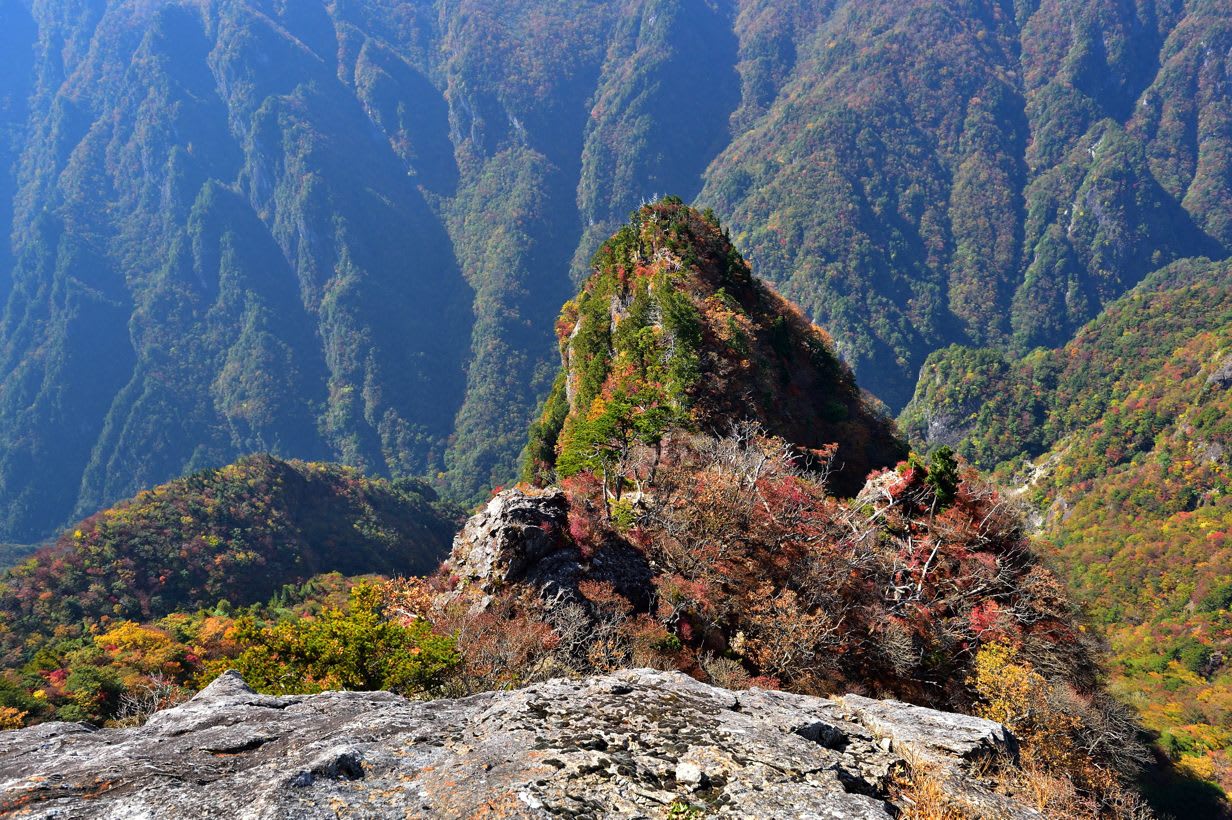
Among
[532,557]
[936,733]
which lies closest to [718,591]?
[532,557]

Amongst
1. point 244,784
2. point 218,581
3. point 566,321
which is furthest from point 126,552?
point 244,784

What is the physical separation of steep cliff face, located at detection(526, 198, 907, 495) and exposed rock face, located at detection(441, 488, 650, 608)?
33.7 ft

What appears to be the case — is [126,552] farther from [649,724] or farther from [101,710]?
[649,724]

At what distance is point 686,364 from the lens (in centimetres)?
4278

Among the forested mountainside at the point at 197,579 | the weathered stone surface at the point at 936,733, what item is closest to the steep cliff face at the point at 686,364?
the forested mountainside at the point at 197,579

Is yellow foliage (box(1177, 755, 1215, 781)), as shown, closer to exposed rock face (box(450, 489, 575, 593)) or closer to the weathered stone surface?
the weathered stone surface

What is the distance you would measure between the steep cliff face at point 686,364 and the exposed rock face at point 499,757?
2370 centimetres

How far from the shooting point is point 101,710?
1628 inches

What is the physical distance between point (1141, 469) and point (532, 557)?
164167mm

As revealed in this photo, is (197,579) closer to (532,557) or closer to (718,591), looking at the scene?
(532,557)

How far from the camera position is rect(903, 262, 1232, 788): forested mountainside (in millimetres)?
85188

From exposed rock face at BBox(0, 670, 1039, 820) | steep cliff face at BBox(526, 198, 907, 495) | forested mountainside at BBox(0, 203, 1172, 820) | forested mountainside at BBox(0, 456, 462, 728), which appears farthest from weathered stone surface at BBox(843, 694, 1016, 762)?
steep cliff face at BBox(526, 198, 907, 495)

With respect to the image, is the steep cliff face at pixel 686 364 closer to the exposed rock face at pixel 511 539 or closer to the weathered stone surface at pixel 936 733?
the exposed rock face at pixel 511 539

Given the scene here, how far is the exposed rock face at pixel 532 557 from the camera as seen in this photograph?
74.2 feet
